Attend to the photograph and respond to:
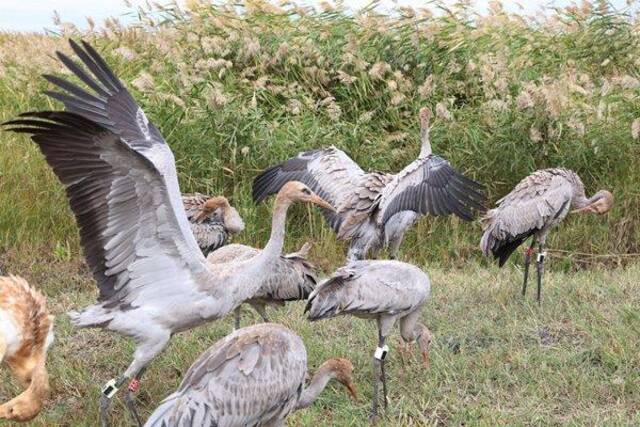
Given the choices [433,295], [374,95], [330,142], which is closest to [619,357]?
[433,295]

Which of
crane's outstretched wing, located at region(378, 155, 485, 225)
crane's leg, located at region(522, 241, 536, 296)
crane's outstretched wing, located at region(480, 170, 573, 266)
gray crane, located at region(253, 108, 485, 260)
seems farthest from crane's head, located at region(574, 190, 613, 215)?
crane's outstretched wing, located at region(378, 155, 485, 225)

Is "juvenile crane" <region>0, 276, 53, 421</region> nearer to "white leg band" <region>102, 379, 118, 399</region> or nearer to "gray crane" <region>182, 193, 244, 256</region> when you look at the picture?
"white leg band" <region>102, 379, 118, 399</region>

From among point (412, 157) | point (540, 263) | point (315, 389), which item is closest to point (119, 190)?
point (315, 389)

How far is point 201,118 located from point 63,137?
17.1 ft

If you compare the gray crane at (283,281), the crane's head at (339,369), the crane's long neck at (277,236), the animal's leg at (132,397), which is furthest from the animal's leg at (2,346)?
the gray crane at (283,281)

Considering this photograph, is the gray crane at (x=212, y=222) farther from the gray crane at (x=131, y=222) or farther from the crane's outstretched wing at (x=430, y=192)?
the gray crane at (x=131, y=222)

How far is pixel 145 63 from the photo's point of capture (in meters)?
11.4

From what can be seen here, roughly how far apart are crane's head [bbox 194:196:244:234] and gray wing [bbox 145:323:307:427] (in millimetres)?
3367

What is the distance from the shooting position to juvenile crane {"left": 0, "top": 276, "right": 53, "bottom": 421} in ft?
14.9

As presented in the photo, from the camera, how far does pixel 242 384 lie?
4.48m

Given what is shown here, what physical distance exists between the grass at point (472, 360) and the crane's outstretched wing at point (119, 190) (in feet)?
3.15

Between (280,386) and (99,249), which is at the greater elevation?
(99,249)

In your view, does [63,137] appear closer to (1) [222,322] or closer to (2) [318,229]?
(1) [222,322]

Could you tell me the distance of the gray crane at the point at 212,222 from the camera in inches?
316
